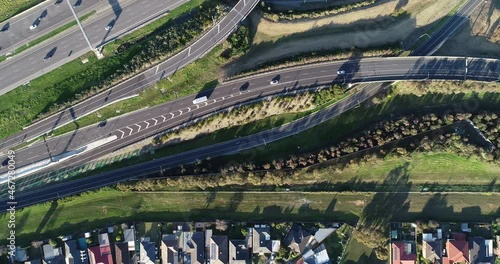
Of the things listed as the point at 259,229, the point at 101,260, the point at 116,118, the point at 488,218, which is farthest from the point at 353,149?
the point at 101,260

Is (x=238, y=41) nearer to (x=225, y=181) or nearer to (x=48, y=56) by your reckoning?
(x=225, y=181)

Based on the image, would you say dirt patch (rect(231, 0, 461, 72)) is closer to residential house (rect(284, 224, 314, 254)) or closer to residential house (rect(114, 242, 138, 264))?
residential house (rect(284, 224, 314, 254))

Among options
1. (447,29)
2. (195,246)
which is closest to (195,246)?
(195,246)

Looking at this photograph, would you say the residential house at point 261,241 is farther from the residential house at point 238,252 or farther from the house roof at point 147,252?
the house roof at point 147,252

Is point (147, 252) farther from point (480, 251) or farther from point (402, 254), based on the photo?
point (480, 251)

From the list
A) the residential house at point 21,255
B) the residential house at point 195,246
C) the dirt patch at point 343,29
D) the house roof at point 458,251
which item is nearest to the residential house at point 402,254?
the house roof at point 458,251

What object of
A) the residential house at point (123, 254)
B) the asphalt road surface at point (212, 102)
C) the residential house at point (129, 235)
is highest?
the asphalt road surface at point (212, 102)
